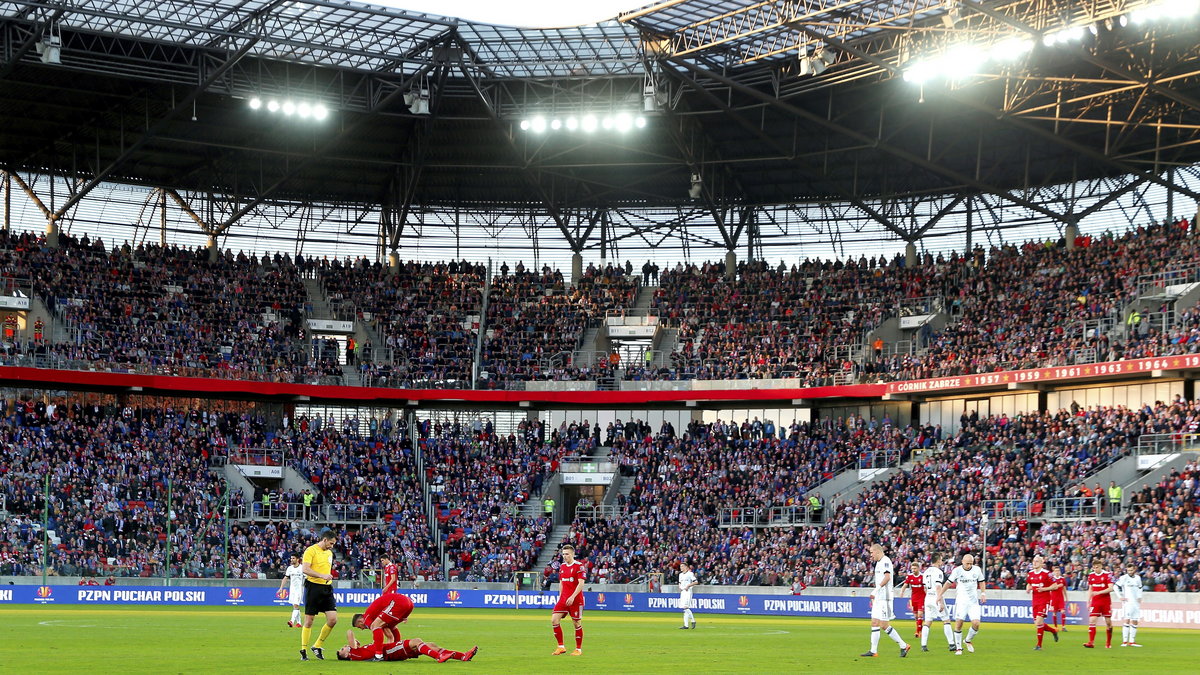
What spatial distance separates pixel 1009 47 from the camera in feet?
170

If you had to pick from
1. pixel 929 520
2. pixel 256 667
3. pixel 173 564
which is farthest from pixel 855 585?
pixel 256 667

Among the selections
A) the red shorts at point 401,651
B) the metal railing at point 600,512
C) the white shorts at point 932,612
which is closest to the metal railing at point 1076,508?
the metal railing at point 600,512

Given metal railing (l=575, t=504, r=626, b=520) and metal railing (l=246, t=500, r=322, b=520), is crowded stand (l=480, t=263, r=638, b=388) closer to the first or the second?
metal railing (l=575, t=504, r=626, b=520)

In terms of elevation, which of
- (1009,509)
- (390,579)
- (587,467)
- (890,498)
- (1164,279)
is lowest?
(390,579)

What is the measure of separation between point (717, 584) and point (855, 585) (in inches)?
265

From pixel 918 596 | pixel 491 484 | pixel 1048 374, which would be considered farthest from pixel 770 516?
pixel 918 596

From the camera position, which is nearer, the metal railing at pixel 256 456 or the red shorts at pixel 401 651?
the red shorts at pixel 401 651

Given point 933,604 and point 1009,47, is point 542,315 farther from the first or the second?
point 933,604

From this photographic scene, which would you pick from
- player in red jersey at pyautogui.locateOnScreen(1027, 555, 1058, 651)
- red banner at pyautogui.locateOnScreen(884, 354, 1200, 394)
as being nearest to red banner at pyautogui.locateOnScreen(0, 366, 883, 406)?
red banner at pyautogui.locateOnScreen(884, 354, 1200, 394)

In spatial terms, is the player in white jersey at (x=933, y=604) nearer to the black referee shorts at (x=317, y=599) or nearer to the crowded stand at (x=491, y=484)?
the black referee shorts at (x=317, y=599)

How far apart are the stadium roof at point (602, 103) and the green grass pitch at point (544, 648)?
917 inches

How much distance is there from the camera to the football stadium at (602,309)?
54.4m

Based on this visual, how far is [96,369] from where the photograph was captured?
66.9 m

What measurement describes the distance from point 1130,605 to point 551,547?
124ft
